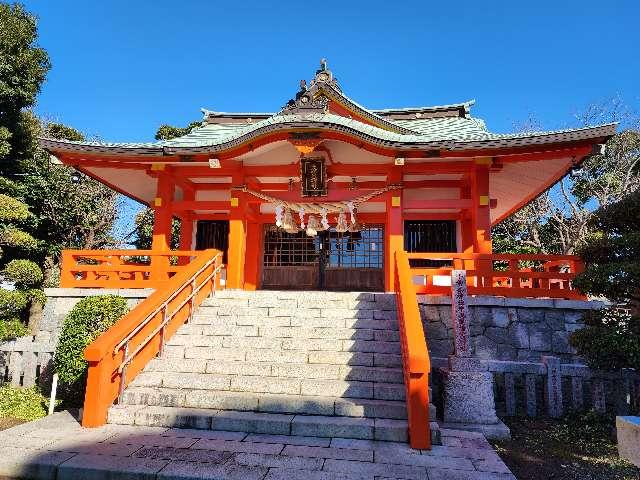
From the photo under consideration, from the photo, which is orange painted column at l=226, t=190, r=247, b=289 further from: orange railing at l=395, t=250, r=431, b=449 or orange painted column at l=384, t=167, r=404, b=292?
orange railing at l=395, t=250, r=431, b=449

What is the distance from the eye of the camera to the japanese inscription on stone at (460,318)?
5.82 metres

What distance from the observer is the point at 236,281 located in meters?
9.67

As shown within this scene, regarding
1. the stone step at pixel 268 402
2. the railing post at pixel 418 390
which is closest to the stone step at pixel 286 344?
the stone step at pixel 268 402

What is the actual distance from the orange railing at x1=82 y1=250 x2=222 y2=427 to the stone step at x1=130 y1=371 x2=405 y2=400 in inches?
15.6

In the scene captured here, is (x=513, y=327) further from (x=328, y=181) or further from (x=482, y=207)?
(x=328, y=181)

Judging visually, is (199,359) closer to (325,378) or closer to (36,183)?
(325,378)

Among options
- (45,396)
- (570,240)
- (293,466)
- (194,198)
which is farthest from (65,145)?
(570,240)

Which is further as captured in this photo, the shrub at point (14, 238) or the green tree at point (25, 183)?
the green tree at point (25, 183)

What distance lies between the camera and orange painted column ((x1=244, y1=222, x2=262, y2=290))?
1206cm

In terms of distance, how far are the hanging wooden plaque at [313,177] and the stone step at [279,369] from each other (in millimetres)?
5089

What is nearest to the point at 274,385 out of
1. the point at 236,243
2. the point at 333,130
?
the point at 236,243

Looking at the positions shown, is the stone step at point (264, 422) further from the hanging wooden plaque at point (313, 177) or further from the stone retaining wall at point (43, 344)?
the hanging wooden plaque at point (313, 177)

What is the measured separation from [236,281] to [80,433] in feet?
17.1

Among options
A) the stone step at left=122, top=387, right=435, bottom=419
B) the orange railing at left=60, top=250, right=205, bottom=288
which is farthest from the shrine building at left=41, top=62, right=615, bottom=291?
the stone step at left=122, top=387, right=435, bottom=419
